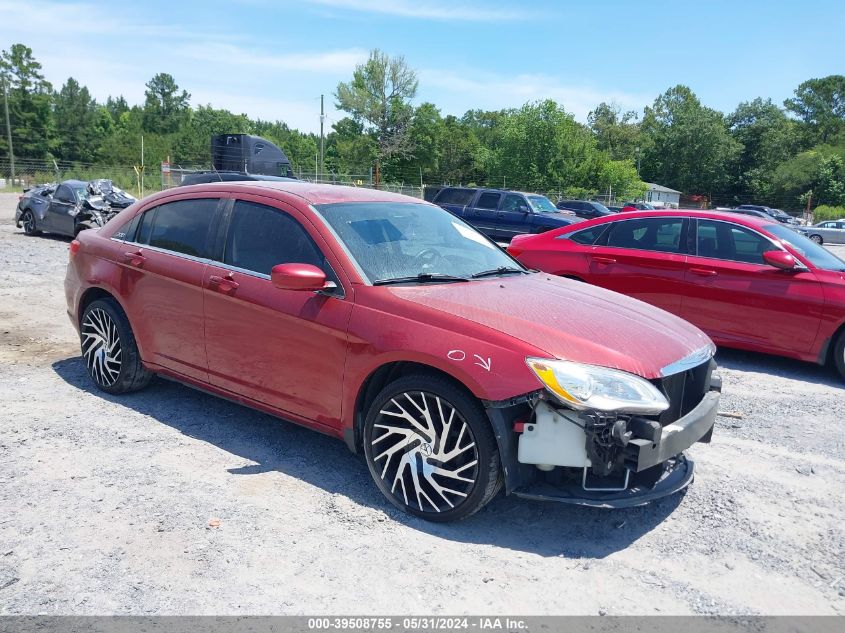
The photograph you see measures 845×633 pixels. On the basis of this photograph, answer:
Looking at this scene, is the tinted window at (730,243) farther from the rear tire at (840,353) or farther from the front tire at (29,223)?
the front tire at (29,223)

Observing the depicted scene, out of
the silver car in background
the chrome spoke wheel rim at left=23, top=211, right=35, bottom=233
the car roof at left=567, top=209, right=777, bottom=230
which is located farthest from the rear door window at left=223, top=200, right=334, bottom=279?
the silver car in background

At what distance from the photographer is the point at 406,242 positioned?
4.20m

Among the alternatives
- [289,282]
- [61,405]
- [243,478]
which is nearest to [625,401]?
[289,282]

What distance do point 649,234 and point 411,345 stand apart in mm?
5103

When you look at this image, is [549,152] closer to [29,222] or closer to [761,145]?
[761,145]

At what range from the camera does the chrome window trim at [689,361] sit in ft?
10.9

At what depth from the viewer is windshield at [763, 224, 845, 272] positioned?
670 cm

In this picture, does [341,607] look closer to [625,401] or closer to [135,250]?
[625,401]

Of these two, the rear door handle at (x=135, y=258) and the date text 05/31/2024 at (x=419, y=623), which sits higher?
the rear door handle at (x=135, y=258)

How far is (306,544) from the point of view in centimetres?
320

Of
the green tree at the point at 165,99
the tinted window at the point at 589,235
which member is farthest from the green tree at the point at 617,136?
the tinted window at the point at 589,235

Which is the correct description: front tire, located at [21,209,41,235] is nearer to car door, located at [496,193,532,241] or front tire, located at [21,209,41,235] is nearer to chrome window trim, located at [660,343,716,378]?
car door, located at [496,193,532,241]

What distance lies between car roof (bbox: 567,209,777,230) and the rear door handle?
5.20 metres

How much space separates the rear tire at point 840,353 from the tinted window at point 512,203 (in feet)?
46.4
